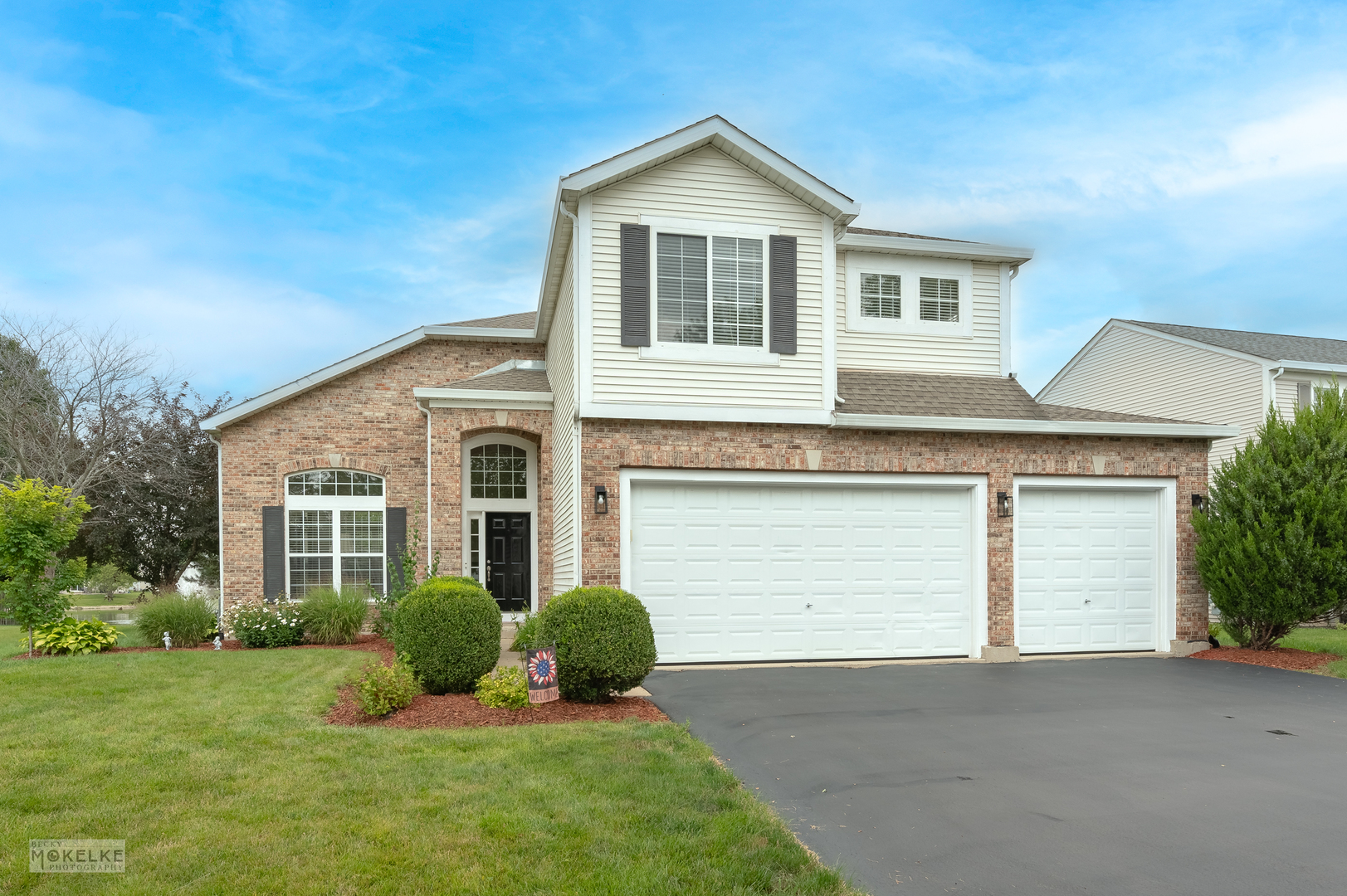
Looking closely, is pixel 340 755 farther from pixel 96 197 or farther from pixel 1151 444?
pixel 96 197

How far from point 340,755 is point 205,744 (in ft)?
4.03

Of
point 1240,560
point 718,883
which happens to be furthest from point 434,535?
point 1240,560

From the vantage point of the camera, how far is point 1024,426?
38.9 ft

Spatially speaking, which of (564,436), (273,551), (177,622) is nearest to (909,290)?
(564,436)

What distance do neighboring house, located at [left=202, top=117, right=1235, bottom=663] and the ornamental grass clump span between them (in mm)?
4235

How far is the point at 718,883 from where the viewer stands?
13.3ft

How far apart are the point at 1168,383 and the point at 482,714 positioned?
20572mm

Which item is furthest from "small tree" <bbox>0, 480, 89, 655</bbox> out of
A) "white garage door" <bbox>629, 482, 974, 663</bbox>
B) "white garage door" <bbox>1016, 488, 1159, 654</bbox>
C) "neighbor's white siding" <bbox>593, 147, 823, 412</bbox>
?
"white garage door" <bbox>1016, 488, 1159, 654</bbox>

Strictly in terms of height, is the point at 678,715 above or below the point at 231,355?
below

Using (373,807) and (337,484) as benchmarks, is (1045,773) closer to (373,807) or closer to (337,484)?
(373,807)

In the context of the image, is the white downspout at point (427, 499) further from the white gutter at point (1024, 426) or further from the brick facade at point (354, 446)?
the white gutter at point (1024, 426)

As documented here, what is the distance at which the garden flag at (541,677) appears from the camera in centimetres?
802

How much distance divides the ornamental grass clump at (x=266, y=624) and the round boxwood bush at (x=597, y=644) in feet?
24.3

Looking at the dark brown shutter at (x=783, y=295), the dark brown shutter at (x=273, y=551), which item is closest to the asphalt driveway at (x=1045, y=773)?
the dark brown shutter at (x=783, y=295)
